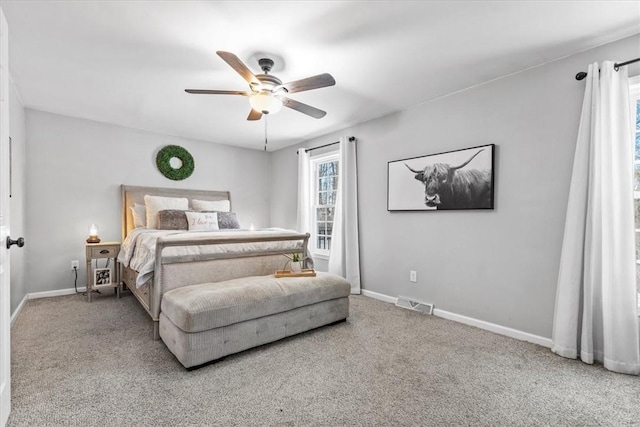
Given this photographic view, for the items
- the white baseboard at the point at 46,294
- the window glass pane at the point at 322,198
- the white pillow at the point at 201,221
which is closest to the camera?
the white baseboard at the point at 46,294

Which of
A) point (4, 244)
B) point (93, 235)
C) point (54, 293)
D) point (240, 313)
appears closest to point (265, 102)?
point (240, 313)

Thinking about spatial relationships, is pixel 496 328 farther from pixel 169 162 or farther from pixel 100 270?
pixel 169 162

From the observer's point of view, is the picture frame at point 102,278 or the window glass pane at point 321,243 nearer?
the picture frame at point 102,278

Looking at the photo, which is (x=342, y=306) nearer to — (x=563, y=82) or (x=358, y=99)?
(x=358, y=99)

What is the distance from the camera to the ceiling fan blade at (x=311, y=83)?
2.19 m

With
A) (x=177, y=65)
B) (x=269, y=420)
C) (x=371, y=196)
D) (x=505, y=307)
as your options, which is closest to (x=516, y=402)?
Answer: (x=505, y=307)

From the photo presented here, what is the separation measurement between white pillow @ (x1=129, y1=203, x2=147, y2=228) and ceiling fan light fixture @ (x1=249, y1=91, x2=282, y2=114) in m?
2.67

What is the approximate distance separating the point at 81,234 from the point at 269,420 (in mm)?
3864

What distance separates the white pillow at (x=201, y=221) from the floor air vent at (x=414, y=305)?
2.58m

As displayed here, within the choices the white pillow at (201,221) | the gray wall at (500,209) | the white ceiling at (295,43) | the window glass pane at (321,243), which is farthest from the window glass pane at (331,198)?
the white pillow at (201,221)

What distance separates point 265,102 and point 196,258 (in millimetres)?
1458

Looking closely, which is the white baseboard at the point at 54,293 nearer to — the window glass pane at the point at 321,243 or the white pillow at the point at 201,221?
the white pillow at the point at 201,221

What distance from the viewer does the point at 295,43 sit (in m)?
2.28

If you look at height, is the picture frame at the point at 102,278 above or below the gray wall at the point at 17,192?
below
